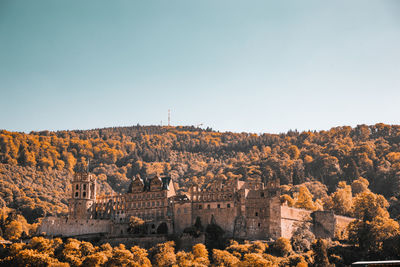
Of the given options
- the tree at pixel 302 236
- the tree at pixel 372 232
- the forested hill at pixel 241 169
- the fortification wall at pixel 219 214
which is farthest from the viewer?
the forested hill at pixel 241 169

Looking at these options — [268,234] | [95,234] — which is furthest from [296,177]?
[95,234]

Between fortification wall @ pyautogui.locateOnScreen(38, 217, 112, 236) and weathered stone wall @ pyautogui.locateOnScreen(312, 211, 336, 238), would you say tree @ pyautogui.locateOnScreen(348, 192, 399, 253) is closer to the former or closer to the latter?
weathered stone wall @ pyautogui.locateOnScreen(312, 211, 336, 238)

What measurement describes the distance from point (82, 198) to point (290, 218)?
3821 centimetres

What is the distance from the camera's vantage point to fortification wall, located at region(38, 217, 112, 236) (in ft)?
318

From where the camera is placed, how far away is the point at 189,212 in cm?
9594

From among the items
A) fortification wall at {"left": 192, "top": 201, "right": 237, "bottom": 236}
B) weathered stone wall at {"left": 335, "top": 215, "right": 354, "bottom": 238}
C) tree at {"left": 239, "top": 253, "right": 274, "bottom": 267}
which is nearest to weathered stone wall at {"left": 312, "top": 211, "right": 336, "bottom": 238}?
weathered stone wall at {"left": 335, "top": 215, "right": 354, "bottom": 238}

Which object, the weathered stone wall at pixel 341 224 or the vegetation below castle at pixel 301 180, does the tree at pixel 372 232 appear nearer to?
the vegetation below castle at pixel 301 180

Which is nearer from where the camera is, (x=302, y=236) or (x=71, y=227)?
(x=302, y=236)

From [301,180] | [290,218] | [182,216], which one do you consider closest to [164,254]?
[182,216]

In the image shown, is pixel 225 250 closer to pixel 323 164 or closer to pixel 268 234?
pixel 268 234

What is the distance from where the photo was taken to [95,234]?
320 ft

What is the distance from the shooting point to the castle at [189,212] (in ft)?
305

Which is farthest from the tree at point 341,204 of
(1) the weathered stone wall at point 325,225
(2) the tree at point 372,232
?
(1) the weathered stone wall at point 325,225

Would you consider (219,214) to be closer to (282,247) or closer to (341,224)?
(282,247)
